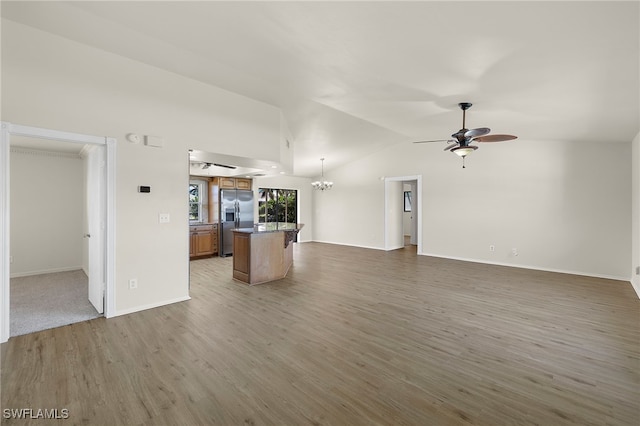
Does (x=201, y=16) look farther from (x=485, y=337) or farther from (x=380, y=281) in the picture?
(x=380, y=281)

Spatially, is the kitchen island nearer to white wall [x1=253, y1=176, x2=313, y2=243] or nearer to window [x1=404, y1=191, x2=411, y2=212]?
white wall [x1=253, y1=176, x2=313, y2=243]

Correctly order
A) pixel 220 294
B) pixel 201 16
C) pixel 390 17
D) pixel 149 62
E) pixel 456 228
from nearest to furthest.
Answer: pixel 390 17 → pixel 201 16 → pixel 149 62 → pixel 220 294 → pixel 456 228

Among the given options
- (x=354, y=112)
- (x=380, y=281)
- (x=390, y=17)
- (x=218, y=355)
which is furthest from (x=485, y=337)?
(x=354, y=112)

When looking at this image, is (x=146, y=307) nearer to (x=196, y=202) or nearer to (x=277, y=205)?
(x=196, y=202)

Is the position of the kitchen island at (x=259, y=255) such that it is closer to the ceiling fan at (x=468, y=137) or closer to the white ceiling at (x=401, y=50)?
the white ceiling at (x=401, y=50)

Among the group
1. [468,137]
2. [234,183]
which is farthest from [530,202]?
[234,183]

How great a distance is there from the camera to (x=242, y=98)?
4586 millimetres

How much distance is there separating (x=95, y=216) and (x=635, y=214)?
8.46m

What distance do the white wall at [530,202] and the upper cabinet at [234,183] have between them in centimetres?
419

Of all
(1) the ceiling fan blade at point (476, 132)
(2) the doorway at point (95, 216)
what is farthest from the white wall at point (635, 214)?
(2) the doorway at point (95, 216)

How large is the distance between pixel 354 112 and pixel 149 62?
3.12 m

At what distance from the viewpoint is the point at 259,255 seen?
5.04 m

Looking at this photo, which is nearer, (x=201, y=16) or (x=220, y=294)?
(x=201, y=16)

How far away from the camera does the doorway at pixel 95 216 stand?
278cm
